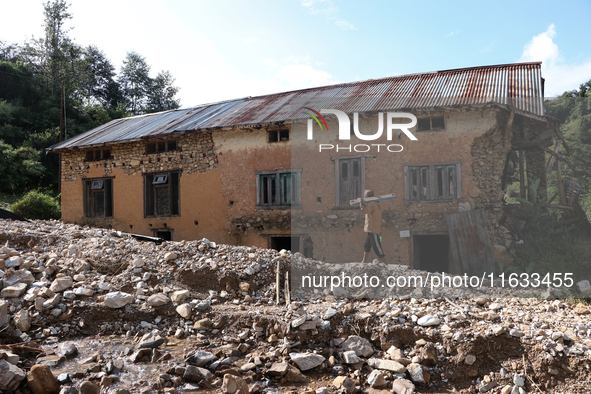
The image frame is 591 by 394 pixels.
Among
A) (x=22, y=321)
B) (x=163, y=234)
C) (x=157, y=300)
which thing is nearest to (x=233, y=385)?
(x=157, y=300)

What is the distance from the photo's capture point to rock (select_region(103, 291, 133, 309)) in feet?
17.3

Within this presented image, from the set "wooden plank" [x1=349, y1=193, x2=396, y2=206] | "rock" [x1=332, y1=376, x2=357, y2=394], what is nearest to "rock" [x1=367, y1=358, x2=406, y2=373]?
"rock" [x1=332, y1=376, x2=357, y2=394]

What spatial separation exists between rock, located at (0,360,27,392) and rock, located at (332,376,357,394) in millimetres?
2866

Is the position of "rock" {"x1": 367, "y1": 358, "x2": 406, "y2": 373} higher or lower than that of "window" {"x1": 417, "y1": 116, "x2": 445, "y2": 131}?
lower

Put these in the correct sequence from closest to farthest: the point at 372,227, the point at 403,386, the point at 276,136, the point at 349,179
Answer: the point at 403,386, the point at 372,227, the point at 349,179, the point at 276,136

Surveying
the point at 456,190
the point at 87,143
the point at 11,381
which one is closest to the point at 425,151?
the point at 456,190

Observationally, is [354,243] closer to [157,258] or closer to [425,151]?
[425,151]

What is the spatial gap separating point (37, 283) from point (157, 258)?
5.88 ft

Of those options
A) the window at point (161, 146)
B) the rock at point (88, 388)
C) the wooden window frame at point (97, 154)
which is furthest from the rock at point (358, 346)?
the wooden window frame at point (97, 154)

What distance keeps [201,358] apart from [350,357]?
62.3 inches

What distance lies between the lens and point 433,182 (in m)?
8.96

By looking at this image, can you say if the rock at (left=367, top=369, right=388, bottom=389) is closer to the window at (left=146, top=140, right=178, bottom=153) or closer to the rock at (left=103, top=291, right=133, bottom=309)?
the rock at (left=103, top=291, right=133, bottom=309)

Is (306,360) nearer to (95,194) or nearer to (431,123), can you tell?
(431,123)

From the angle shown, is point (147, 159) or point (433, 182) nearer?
point (433, 182)
